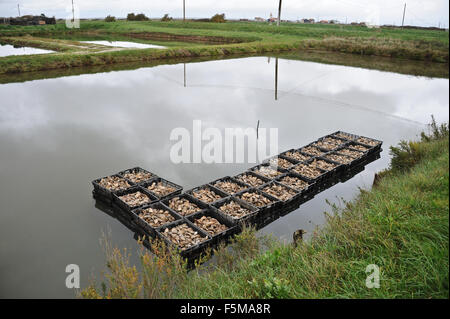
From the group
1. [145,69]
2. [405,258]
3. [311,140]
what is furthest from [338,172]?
[145,69]

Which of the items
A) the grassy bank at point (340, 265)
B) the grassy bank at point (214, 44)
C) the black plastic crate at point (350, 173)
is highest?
the grassy bank at point (214, 44)

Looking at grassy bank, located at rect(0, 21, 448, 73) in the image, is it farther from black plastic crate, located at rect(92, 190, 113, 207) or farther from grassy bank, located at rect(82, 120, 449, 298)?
black plastic crate, located at rect(92, 190, 113, 207)

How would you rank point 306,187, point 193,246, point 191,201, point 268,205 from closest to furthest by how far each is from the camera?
point 193,246 → point 268,205 → point 191,201 → point 306,187

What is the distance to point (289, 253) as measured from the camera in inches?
189

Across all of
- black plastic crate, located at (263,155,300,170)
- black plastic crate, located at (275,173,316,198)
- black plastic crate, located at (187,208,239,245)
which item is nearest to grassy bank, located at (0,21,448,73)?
black plastic crate, located at (275,173,316,198)

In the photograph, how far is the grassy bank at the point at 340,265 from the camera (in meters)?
3.50

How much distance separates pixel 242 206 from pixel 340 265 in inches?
121

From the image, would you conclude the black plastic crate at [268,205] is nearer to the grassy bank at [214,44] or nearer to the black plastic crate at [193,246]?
the black plastic crate at [193,246]

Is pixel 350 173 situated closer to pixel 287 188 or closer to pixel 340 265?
pixel 287 188

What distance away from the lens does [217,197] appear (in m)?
7.18

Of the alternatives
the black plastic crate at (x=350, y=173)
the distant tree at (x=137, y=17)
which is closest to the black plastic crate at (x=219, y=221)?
the black plastic crate at (x=350, y=173)

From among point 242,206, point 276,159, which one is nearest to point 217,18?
point 276,159

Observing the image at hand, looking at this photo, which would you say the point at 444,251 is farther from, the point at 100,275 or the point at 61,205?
the point at 61,205
